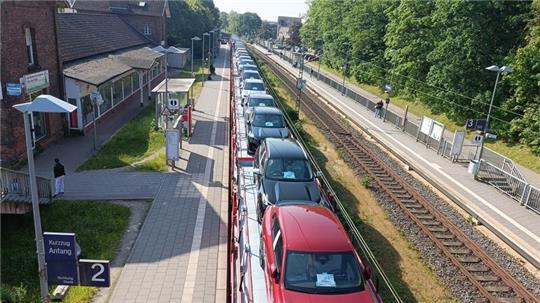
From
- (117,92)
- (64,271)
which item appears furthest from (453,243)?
(117,92)

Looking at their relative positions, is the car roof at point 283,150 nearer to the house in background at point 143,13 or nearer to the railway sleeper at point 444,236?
the railway sleeper at point 444,236

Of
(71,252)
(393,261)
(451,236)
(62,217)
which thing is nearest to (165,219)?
(62,217)

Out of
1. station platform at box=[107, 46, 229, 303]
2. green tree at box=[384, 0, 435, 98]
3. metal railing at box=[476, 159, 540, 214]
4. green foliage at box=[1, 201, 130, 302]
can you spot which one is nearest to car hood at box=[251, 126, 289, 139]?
station platform at box=[107, 46, 229, 303]

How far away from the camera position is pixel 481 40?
27281mm

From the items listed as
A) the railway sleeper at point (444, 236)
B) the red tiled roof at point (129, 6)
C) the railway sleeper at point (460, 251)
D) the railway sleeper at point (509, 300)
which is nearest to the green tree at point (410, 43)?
the railway sleeper at point (444, 236)

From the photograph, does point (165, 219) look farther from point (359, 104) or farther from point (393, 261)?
point (359, 104)

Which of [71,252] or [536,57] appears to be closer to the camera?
[71,252]

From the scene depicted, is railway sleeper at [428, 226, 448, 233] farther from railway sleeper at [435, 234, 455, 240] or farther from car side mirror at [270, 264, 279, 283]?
car side mirror at [270, 264, 279, 283]

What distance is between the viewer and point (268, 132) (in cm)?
1825

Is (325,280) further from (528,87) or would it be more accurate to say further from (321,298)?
(528,87)

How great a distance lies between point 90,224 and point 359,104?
28448 millimetres

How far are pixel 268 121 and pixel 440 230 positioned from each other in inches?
336

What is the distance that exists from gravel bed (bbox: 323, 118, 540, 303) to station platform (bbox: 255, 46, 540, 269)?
60 cm

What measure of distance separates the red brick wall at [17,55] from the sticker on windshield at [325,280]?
13.0 metres
